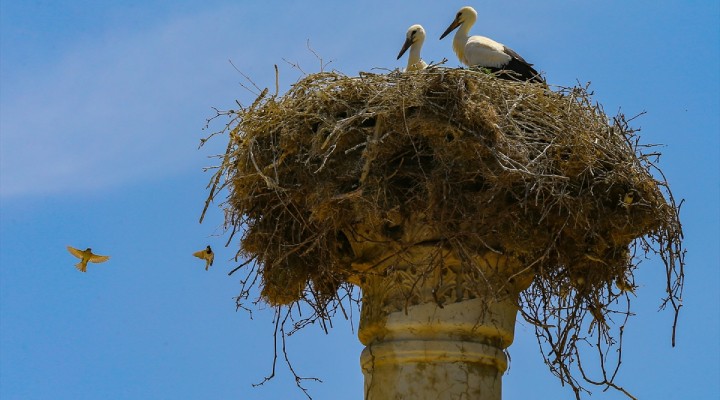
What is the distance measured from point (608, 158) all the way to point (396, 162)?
4.03ft

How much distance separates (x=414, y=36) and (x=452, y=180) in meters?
4.70

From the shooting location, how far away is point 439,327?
25.6 feet

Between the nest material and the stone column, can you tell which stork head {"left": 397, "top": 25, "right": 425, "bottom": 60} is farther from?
the stone column

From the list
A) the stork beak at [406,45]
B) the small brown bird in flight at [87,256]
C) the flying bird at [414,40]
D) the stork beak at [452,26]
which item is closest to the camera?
the small brown bird in flight at [87,256]

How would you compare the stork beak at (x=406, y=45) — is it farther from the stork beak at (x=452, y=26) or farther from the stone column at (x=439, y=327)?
the stone column at (x=439, y=327)

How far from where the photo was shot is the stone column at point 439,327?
7.72 meters

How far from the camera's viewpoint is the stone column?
7.72 metres

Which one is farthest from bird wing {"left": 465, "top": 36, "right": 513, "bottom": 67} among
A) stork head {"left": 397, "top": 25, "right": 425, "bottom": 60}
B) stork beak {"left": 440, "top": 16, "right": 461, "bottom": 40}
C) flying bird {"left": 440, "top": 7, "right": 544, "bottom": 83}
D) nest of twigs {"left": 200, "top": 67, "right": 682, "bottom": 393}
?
nest of twigs {"left": 200, "top": 67, "right": 682, "bottom": 393}

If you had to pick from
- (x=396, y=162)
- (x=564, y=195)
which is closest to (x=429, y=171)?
(x=396, y=162)

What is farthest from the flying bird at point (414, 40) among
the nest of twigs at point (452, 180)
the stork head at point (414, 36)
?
the nest of twigs at point (452, 180)

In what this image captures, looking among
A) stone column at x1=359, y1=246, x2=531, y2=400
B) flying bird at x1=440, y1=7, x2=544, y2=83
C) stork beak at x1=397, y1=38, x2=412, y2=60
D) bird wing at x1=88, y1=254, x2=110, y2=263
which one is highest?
stork beak at x1=397, y1=38, x2=412, y2=60

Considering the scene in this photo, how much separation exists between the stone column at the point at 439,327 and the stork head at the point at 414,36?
14.8 ft

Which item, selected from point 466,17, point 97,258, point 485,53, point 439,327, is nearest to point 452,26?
point 466,17

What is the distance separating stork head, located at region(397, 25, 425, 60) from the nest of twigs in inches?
147
